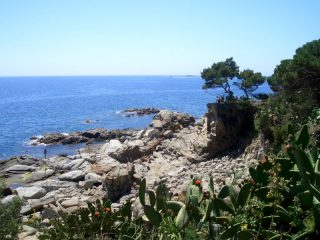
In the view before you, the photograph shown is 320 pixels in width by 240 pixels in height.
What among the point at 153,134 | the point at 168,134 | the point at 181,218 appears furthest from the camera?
the point at 153,134

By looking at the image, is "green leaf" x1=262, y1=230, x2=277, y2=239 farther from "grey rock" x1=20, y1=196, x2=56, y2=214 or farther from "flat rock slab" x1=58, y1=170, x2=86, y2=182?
"flat rock slab" x1=58, y1=170, x2=86, y2=182

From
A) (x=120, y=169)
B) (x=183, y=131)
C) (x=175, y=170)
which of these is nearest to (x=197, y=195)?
(x=120, y=169)

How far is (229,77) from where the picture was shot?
99.7 feet

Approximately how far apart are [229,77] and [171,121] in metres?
9.16

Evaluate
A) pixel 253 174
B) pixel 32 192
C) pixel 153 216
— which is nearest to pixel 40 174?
pixel 32 192

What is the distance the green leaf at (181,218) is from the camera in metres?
5.84

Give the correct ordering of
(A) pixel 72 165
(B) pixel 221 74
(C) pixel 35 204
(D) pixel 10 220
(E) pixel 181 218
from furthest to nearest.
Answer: (A) pixel 72 165 → (B) pixel 221 74 → (C) pixel 35 204 → (D) pixel 10 220 → (E) pixel 181 218

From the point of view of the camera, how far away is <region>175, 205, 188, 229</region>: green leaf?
5844 millimetres

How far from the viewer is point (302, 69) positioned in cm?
1950

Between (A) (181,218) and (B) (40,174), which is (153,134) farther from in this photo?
(A) (181,218)

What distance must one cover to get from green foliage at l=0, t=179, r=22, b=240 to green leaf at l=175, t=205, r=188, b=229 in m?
4.93

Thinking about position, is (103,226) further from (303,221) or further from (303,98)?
(303,98)

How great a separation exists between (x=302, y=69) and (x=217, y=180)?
6.77 meters

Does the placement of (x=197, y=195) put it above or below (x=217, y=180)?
above
